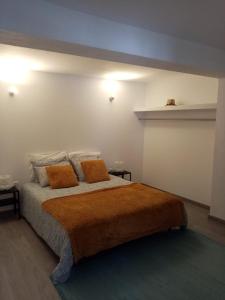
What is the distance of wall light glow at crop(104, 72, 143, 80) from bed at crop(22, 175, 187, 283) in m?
1.89

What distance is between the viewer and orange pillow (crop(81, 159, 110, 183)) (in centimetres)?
417

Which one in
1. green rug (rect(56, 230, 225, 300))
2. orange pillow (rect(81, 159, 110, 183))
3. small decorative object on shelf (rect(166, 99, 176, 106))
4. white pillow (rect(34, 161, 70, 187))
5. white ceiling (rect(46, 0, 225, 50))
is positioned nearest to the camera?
white ceiling (rect(46, 0, 225, 50))

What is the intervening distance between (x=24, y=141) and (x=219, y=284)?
3.37 meters

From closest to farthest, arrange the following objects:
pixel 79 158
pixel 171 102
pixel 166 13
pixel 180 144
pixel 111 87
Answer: pixel 166 13, pixel 79 158, pixel 171 102, pixel 180 144, pixel 111 87

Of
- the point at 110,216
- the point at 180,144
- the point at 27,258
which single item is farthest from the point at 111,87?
the point at 27,258

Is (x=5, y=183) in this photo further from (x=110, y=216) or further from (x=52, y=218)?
(x=110, y=216)

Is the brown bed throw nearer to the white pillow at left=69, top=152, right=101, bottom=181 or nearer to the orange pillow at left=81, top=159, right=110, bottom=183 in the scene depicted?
the orange pillow at left=81, top=159, right=110, bottom=183

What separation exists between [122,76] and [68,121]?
1337mm

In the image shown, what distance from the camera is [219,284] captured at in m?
2.28

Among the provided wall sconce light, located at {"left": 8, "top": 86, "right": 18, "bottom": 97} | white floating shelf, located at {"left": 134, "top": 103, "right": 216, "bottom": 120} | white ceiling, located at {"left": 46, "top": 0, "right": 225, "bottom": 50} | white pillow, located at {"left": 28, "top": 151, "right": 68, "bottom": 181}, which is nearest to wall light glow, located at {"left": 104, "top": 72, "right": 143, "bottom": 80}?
white floating shelf, located at {"left": 134, "top": 103, "right": 216, "bottom": 120}

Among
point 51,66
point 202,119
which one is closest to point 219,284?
point 202,119

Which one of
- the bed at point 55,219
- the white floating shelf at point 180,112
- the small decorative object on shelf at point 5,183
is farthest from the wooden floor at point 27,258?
the white floating shelf at point 180,112

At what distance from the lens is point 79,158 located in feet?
14.6

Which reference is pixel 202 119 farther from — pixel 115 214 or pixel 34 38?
pixel 34 38
